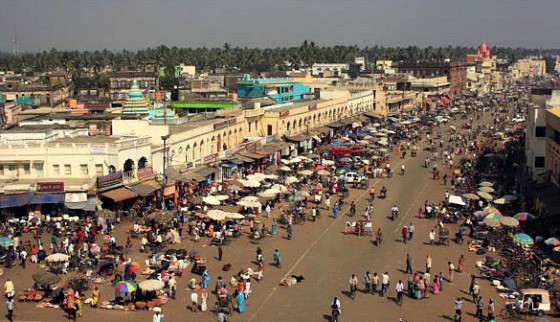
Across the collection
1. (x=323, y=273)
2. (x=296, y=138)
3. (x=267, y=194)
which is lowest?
(x=323, y=273)

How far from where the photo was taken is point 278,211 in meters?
38.4

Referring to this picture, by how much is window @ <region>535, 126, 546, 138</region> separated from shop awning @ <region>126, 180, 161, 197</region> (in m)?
22.8

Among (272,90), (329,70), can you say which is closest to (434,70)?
(329,70)

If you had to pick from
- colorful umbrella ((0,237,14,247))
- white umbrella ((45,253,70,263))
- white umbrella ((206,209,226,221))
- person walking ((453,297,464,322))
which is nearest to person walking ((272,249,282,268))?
white umbrella ((206,209,226,221))

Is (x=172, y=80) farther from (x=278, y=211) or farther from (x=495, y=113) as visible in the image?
(x=278, y=211)

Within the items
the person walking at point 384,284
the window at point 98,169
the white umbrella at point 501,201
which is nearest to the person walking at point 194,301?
the person walking at point 384,284

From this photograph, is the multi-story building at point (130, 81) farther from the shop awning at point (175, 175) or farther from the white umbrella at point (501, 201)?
the white umbrella at point (501, 201)

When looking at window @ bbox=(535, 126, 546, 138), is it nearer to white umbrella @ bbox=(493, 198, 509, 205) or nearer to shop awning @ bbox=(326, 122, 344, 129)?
white umbrella @ bbox=(493, 198, 509, 205)

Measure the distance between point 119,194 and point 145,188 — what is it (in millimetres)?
2007

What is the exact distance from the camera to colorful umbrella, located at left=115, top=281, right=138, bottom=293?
76.6 ft

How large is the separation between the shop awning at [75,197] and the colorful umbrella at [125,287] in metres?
12.0

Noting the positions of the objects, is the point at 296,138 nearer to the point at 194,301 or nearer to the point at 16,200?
the point at 16,200

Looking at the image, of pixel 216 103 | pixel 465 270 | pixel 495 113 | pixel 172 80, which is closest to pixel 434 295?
pixel 465 270

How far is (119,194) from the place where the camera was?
35.6m
